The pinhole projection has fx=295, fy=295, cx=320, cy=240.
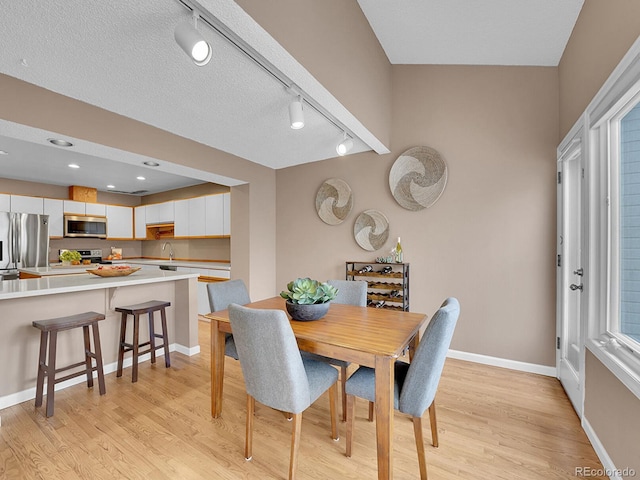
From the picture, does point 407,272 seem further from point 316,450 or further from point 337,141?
point 316,450

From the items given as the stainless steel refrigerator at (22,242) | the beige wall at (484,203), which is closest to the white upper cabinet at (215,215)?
the beige wall at (484,203)

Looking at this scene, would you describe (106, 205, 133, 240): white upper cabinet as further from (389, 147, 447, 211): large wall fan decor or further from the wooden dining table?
(389, 147, 447, 211): large wall fan decor

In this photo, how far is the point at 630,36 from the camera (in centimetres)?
134

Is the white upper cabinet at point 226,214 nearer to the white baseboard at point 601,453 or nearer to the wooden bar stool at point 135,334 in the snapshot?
the wooden bar stool at point 135,334

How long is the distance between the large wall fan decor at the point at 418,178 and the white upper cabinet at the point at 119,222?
5698mm

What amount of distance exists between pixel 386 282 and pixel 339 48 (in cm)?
235

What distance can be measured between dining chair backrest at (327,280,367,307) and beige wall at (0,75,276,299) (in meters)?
1.75

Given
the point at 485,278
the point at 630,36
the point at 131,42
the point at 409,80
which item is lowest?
the point at 485,278

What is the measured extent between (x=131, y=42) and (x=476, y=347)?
3.64 meters

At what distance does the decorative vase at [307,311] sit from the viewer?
1840 millimetres

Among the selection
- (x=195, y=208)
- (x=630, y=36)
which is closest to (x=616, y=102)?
(x=630, y=36)

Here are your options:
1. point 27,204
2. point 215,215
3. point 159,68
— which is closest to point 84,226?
point 27,204

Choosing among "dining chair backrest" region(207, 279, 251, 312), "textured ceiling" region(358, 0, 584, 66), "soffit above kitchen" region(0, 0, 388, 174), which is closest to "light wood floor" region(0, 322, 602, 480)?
"dining chair backrest" region(207, 279, 251, 312)

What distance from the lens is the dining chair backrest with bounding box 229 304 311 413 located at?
1399mm
